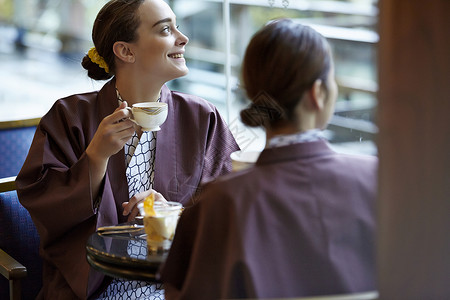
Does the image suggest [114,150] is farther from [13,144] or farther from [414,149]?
[414,149]

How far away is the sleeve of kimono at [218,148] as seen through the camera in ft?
6.54

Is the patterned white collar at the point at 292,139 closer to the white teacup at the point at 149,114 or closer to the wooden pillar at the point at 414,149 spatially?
the wooden pillar at the point at 414,149

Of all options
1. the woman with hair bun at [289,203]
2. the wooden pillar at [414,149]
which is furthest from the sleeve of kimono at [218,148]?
the wooden pillar at [414,149]

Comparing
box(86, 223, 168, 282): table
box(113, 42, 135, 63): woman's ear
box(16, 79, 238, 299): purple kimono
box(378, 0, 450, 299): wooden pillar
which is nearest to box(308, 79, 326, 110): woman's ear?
box(378, 0, 450, 299): wooden pillar

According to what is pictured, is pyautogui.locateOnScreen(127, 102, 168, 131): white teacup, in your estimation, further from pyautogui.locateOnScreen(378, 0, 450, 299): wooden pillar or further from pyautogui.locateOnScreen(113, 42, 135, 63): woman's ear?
pyautogui.locateOnScreen(378, 0, 450, 299): wooden pillar

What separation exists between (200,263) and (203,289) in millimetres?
49

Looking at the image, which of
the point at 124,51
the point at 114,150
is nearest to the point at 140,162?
the point at 114,150

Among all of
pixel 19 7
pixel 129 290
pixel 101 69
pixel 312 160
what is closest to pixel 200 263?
pixel 312 160

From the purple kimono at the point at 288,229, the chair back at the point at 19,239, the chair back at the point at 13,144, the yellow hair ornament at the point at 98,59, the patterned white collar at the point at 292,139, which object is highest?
the yellow hair ornament at the point at 98,59

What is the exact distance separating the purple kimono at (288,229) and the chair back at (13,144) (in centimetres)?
140

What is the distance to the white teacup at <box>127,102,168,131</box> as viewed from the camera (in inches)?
68.7

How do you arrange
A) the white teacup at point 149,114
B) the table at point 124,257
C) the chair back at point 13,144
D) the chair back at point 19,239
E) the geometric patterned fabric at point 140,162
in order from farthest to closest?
the chair back at point 13,144 < the chair back at point 19,239 < the geometric patterned fabric at point 140,162 < the white teacup at point 149,114 < the table at point 124,257

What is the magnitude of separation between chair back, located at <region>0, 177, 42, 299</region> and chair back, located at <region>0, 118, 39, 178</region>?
372 mm

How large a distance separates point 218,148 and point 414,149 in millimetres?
1153
